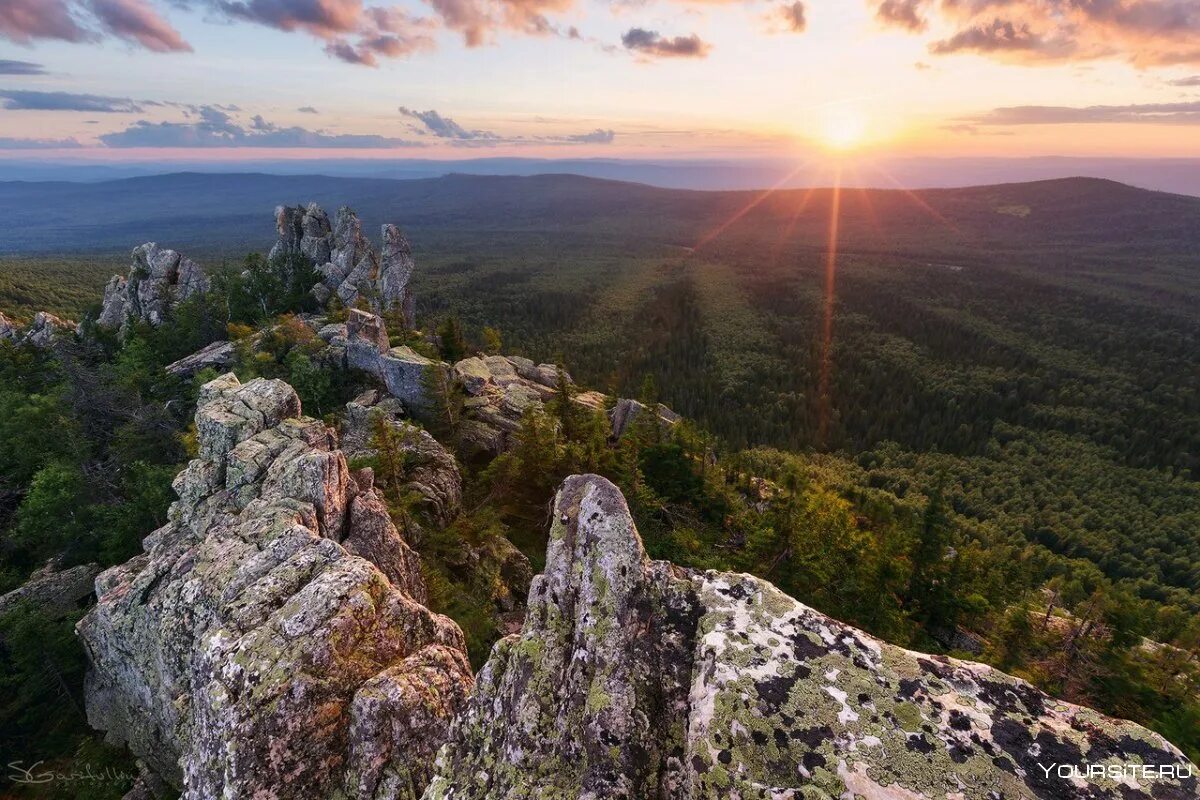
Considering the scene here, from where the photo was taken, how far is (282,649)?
37.7 feet

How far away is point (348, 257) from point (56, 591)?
54.7 meters

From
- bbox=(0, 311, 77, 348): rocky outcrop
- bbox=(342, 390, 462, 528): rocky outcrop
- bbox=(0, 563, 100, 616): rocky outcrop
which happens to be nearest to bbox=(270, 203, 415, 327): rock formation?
bbox=(0, 311, 77, 348): rocky outcrop

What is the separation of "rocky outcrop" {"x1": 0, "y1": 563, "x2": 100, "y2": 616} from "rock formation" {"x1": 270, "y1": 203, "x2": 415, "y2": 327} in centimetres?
4218

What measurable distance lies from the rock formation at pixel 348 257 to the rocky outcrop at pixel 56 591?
4218cm

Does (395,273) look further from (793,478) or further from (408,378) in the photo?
(793,478)

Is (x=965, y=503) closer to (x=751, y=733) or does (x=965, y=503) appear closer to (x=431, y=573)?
(x=431, y=573)

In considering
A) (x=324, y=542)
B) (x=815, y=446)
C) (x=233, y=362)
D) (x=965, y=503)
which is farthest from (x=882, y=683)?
(x=815, y=446)

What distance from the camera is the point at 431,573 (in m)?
25.2

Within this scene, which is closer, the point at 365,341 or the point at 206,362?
the point at 365,341

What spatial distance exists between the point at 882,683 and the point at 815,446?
100752 millimetres

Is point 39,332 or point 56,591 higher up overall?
point 39,332

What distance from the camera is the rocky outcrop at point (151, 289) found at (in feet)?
238
